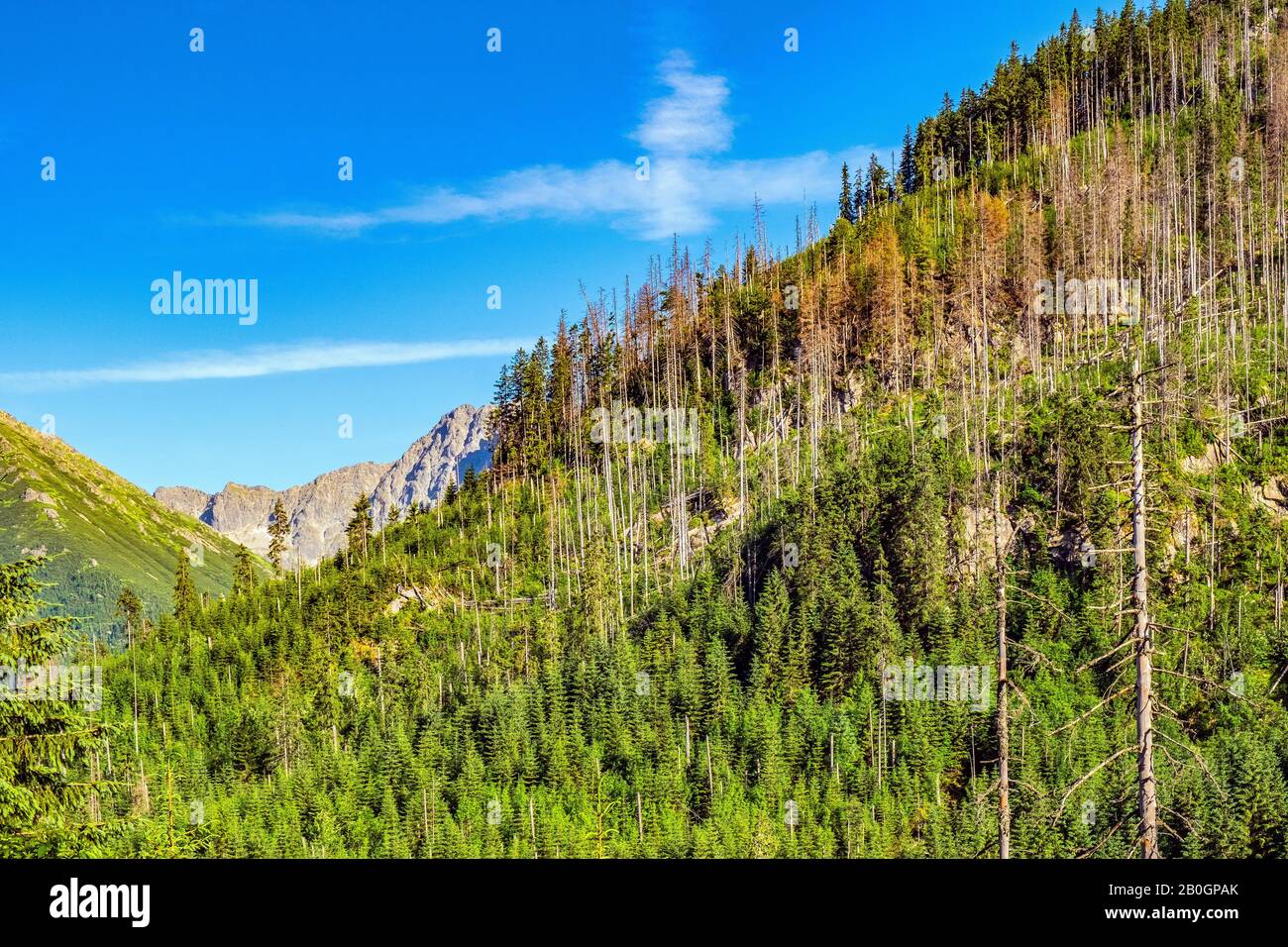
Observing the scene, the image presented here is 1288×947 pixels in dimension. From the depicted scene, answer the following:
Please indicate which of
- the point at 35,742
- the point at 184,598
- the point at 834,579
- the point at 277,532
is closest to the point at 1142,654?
the point at 35,742

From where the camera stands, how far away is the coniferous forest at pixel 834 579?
58219 millimetres

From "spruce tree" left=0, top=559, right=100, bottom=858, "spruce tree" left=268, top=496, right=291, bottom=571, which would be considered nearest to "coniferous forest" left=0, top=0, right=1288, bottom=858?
"spruce tree" left=0, top=559, right=100, bottom=858

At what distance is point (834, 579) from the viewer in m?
81.0

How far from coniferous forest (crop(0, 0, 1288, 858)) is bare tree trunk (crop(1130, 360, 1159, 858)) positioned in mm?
1842

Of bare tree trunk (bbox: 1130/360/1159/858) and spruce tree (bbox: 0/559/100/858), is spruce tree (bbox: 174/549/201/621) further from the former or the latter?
bare tree trunk (bbox: 1130/360/1159/858)

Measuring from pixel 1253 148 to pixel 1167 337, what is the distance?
45.7 meters

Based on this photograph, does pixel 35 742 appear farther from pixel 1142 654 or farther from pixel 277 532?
pixel 277 532

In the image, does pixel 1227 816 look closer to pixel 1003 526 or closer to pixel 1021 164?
pixel 1003 526

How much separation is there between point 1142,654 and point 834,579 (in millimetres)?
69847

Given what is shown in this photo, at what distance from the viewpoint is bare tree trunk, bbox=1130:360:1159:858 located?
454 inches

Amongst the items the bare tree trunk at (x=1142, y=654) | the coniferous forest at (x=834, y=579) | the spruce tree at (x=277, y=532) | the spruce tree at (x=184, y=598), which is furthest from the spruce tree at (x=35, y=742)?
the spruce tree at (x=184, y=598)

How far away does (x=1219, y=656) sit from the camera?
67.2 m
